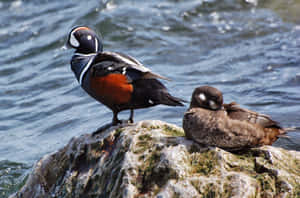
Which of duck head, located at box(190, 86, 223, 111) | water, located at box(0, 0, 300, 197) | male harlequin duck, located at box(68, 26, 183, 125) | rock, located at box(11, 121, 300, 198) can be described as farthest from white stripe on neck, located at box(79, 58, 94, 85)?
water, located at box(0, 0, 300, 197)

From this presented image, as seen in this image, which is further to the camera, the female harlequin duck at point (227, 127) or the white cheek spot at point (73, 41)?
the white cheek spot at point (73, 41)

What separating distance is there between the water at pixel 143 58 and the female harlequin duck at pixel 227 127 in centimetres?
185

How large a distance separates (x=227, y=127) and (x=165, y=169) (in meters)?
0.66

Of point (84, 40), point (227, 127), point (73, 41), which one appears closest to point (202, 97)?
point (227, 127)

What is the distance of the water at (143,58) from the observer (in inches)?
285

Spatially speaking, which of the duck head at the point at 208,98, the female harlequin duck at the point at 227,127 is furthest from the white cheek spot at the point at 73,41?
the female harlequin duck at the point at 227,127

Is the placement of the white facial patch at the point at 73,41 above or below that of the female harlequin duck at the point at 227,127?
above

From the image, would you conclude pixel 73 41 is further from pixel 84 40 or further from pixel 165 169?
pixel 165 169

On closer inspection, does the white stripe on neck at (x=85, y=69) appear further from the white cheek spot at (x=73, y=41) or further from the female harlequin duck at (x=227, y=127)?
the female harlequin duck at (x=227, y=127)

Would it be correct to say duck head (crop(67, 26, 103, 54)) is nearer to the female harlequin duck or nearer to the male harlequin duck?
the male harlequin duck

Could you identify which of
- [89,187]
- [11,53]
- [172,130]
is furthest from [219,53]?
[89,187]

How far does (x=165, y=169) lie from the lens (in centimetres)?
355

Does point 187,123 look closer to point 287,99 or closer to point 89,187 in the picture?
point 89,187

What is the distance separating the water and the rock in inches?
80.1
